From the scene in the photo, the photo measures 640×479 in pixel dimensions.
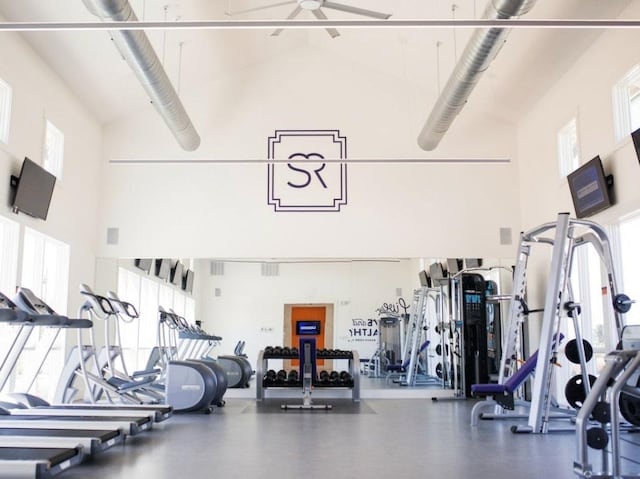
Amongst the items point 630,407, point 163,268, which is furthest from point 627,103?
point 163,268

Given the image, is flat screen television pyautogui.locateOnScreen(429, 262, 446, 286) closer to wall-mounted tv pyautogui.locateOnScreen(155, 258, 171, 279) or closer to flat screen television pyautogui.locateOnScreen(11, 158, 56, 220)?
wall-mounted tv pyautogui.locateOnScreen(155, 258, 171, 279)

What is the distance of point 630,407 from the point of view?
14.5ft

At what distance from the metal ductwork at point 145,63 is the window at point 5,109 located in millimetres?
1376

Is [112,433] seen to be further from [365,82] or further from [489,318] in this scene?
[365,82]

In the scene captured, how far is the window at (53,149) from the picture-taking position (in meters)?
8.65

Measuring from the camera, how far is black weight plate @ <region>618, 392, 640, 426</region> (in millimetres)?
4332

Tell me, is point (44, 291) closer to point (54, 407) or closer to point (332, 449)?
point (54, 407)

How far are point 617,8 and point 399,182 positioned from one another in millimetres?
4376

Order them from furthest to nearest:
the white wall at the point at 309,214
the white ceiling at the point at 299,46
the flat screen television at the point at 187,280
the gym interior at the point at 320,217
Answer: the flat screen television at the point at 187,280, the white wall at the point at 309,214, the white ceiling at the point at 299,46, the gym interior at the point at 320,217

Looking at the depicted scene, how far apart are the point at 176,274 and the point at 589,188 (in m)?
6.30

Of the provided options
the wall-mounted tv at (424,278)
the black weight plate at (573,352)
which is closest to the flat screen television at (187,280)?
the wall-mounted tv at (424,278)

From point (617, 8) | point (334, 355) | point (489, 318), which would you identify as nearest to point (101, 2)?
point (617, 8)

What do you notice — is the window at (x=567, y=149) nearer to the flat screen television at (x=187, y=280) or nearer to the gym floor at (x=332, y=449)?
the gym floor at (x=332, y=449)

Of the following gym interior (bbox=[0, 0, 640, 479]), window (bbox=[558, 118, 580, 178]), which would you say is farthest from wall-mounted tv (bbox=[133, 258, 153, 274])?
window (bbox=[558, 118, 580, 178])
